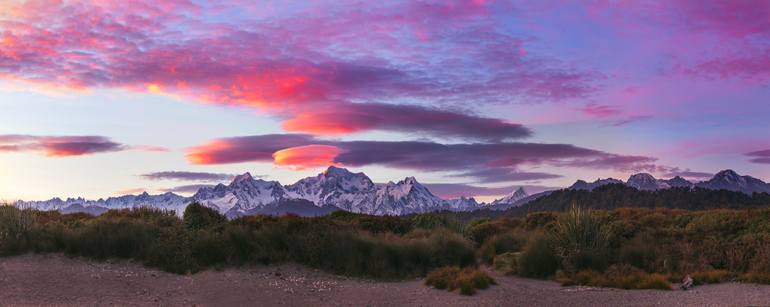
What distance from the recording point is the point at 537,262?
18.0m

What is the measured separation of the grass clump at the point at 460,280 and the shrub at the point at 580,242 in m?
3.60

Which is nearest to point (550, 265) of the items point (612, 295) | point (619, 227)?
point (612, 295)

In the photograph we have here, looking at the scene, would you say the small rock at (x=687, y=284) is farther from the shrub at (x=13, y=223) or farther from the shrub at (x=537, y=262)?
the shrub at (x=13, y=223)

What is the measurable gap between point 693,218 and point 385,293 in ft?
54.3

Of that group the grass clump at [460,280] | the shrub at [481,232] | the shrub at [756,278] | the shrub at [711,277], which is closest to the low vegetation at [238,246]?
the grass clump at [460,280]

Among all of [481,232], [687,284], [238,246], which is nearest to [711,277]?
[687,284]

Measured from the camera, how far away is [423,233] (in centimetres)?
2241

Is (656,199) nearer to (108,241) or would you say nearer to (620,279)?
(620,279)

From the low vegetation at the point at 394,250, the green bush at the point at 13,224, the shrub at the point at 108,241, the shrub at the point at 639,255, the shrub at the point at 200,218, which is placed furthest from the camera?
the shrub at the point at 200,218

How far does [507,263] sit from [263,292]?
7.76m

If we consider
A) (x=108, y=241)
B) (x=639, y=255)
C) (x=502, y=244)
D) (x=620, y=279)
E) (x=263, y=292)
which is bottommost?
(x=263, y=292)

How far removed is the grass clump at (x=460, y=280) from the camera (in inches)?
580

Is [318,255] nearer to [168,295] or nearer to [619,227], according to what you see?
[168,295]

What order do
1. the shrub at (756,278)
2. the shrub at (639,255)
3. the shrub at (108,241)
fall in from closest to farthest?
the shrub at (756,278), the shrub at (108,241), the shrub at (639,255)
